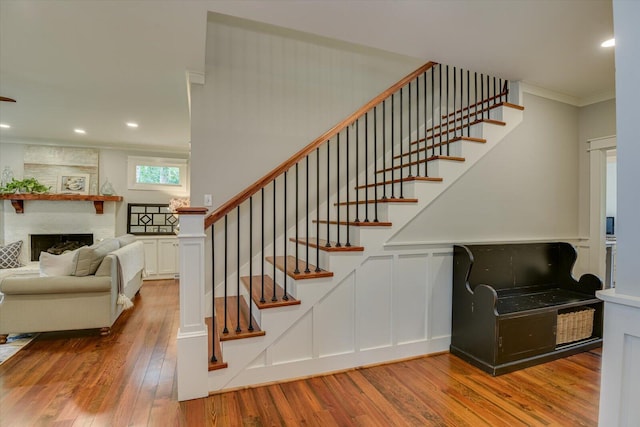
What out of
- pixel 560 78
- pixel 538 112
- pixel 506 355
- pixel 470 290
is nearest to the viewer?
pixel 506 355

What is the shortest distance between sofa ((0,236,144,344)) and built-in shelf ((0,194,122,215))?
277cm

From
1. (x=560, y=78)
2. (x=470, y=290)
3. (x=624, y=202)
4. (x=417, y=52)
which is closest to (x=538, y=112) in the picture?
(x=560, y=78)

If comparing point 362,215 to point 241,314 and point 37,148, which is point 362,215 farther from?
point 37,148

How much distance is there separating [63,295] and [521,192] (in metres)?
4.80

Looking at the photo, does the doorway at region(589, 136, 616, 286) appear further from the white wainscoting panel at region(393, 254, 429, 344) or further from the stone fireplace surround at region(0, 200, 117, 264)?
the stone fireplace surround at region(0, 200, 117, 264)

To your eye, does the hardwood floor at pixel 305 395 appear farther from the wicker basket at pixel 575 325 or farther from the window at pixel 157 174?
the window at pixel 157 174

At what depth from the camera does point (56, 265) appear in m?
3.09

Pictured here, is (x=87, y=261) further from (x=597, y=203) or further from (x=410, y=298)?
(x=597, y=203)

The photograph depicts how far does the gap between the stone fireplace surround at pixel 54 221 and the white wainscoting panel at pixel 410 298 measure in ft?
18.5

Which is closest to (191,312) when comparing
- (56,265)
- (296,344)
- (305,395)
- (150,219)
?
(296,344)

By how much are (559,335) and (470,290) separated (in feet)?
3.03

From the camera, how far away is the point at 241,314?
2551mm

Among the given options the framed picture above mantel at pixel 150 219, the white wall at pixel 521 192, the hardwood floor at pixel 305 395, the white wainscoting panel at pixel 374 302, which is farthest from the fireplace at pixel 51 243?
the white wall at pixel 521 192

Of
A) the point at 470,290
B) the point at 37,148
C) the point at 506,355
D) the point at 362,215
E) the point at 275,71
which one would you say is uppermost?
the point at 275,71
